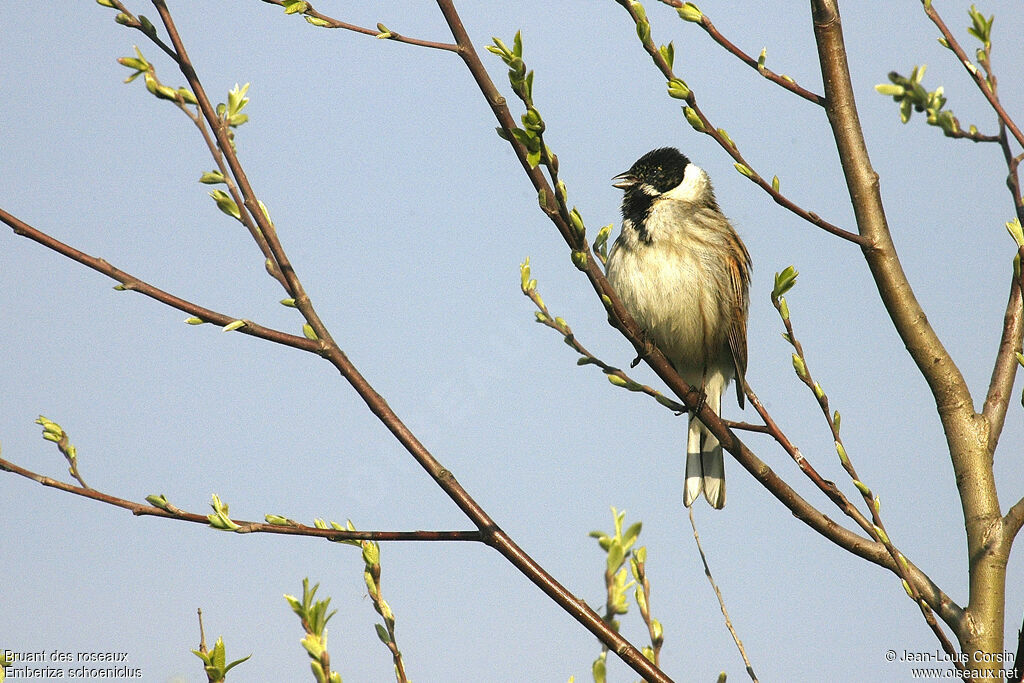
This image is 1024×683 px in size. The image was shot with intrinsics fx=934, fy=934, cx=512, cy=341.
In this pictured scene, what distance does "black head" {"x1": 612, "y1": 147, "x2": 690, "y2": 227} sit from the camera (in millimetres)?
5598

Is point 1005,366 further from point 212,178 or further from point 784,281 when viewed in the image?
point 212,178

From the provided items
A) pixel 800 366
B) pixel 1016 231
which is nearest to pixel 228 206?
pixel 800 366

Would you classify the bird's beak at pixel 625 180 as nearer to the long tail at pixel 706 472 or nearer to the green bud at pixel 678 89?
the long tail at pixel 706 472

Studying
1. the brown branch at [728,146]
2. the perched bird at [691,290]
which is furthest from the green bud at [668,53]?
the perched bird at [691,290]

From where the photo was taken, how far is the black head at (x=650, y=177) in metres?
5.60

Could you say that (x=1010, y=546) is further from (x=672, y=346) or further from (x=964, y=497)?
(x=672, y=346)

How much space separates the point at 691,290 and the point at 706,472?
1006 mm

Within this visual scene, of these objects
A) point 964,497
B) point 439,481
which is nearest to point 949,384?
point 964,497

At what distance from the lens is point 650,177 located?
5816 mm

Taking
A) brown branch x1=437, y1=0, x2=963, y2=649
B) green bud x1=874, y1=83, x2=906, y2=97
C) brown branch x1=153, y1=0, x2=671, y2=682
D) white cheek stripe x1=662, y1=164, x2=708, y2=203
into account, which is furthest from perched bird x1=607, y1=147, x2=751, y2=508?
green bud x1=874, y1=83, x2=906, y2=97

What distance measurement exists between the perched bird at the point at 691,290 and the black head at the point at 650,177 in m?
0.13

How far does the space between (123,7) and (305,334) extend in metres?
0.93

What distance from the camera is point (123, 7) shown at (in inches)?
92.2

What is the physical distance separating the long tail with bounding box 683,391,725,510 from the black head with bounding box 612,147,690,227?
4.54 ft
